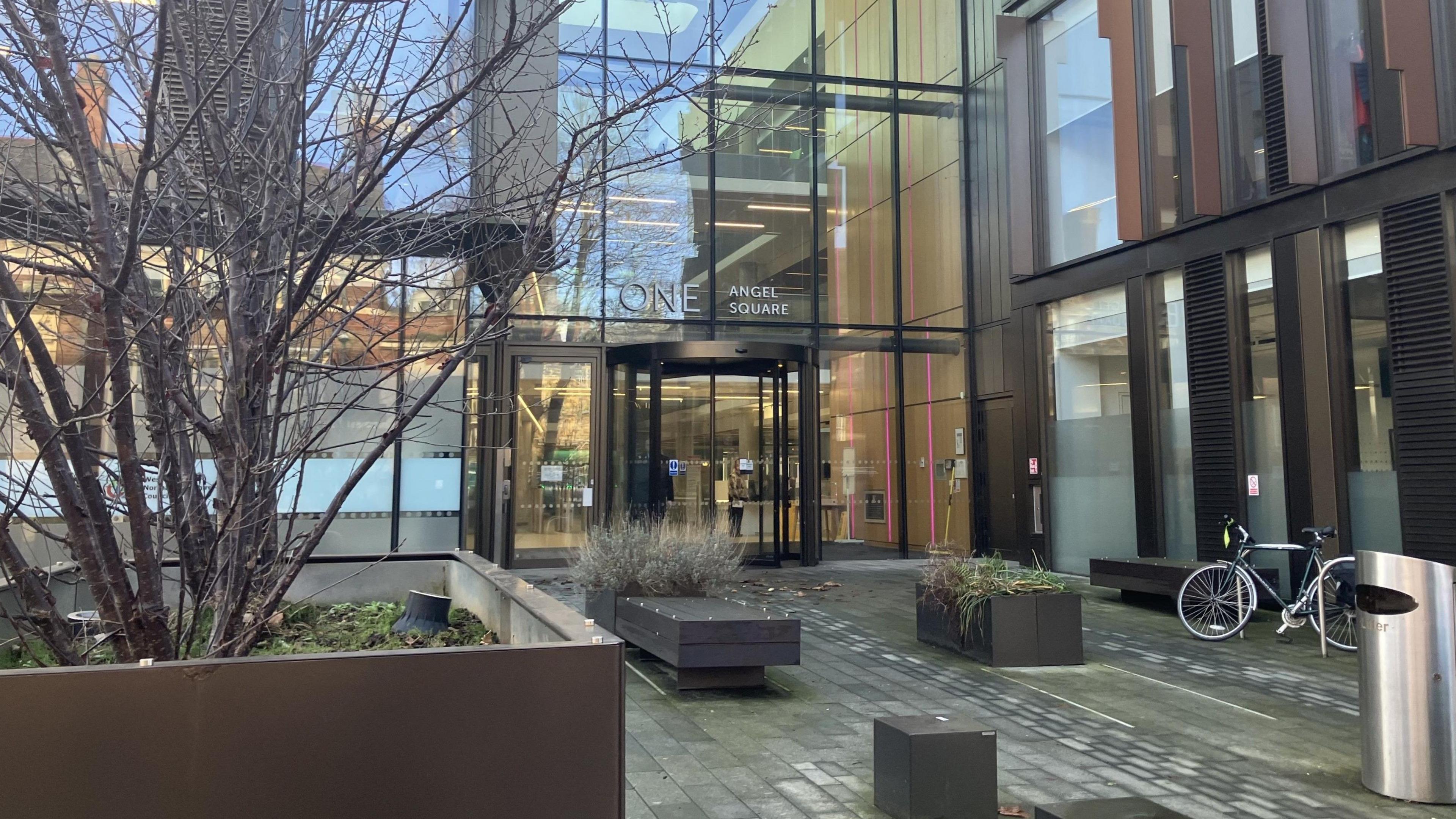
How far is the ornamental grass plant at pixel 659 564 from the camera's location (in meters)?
8.44

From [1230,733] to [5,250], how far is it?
664 cm

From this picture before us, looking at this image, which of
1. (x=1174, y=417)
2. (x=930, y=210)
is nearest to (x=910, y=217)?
(x=930, y=210)

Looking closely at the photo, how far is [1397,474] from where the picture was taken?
962cm

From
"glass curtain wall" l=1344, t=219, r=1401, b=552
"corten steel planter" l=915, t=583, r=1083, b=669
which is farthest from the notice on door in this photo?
"corten steel planter" l=915, t=583, r=1083, b=669

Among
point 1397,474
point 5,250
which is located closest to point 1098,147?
point 1397,474

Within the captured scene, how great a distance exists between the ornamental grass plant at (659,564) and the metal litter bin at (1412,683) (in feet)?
16.4

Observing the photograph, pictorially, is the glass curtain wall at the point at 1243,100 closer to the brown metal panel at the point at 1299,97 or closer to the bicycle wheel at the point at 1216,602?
the brown metal panel at the point at 1299,97

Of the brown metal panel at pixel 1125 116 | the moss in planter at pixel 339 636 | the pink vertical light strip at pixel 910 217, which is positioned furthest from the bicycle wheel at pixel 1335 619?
the pink vertical light strip at pixel 910 217

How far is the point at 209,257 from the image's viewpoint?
141 inches

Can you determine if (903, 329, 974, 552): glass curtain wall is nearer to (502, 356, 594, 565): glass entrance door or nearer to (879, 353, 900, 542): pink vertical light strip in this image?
(879, 353, 900, 542): pink vertical light strip

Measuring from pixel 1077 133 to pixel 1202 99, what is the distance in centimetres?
297

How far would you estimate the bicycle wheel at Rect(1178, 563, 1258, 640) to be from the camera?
9.18m

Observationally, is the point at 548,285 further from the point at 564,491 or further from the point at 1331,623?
the point at 1331,623

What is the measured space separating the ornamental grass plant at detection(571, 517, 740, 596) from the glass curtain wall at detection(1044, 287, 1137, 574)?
6764mm
